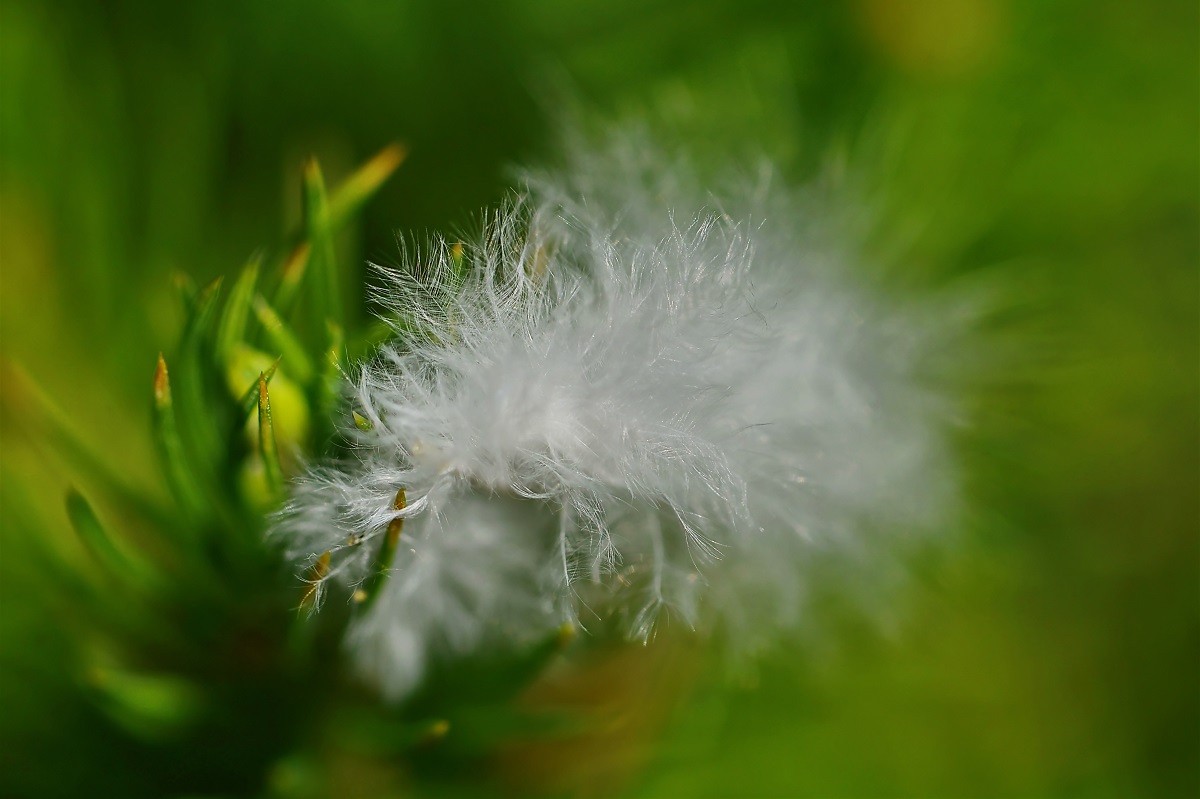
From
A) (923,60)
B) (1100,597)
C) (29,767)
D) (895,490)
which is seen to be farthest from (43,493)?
(1100,597)

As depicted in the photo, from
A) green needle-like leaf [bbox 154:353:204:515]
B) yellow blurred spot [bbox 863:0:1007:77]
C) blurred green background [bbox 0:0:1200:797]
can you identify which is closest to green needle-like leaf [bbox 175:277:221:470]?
green needle-like leaf [bbox 154:353:204:515]

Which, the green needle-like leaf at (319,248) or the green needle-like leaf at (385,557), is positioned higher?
the green needle-like leaf at (319,248)

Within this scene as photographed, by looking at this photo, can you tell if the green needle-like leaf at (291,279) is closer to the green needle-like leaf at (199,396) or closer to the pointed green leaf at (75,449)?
the green needle-like leaf at (199,396)

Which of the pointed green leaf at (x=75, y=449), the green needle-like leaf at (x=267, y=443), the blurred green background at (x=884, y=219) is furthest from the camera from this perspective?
the blurred green background at (x=884, y=219)

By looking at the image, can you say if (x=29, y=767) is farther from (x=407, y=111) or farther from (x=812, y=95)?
(x=812, y=95)

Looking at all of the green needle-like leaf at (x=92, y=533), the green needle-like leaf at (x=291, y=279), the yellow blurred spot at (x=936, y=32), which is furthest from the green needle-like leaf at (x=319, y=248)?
the yellow blurred spot at (x=936, y=32)

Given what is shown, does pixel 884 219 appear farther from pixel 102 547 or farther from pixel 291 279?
pixel 102 547
